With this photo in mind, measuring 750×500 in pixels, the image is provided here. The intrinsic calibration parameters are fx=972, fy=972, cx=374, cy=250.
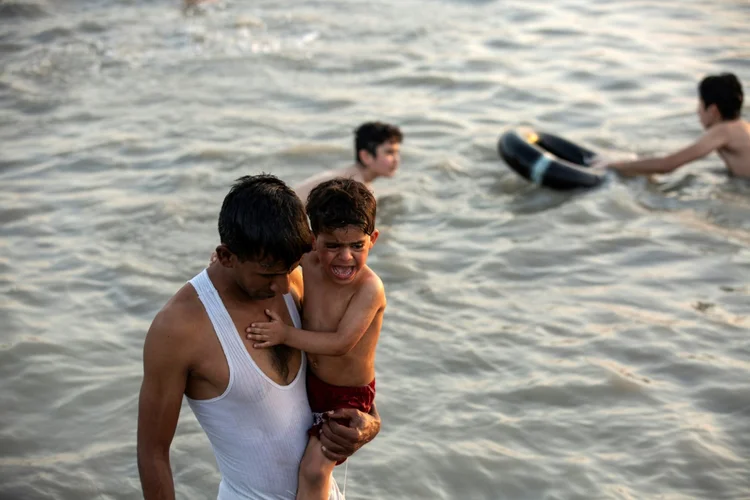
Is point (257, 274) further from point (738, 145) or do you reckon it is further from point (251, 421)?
point (738, 145)

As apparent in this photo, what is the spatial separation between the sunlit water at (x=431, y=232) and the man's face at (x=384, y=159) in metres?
0.58

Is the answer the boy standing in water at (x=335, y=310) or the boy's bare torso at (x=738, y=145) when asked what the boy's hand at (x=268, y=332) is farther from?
the boy's bare torso at (x=738, y=145)

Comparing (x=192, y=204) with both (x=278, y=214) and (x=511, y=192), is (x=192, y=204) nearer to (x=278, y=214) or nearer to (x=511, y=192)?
(x=511, y=192)

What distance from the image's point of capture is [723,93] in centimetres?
909

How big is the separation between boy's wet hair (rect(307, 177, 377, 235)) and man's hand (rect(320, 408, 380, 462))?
634mm

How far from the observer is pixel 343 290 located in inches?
137

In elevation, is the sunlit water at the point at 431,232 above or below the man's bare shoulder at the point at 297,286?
below

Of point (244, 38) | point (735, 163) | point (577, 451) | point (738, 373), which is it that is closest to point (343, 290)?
point (577, 451)

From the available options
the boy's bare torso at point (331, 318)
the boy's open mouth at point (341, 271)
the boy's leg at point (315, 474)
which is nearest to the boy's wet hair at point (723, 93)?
the boy's bare torso at point (331, 318)

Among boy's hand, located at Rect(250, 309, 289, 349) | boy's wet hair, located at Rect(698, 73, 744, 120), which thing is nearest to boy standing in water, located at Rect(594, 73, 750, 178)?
boy's wet hair, located at Rect(698, 73, 744, 120)

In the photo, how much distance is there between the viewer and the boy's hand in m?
3.10

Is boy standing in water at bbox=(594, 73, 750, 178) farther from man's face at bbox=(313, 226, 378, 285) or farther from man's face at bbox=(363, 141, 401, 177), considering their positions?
man's face at bbox=(313, 226, 378, 285)

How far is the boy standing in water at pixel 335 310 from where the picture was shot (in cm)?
332

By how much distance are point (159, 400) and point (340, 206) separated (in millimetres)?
882
